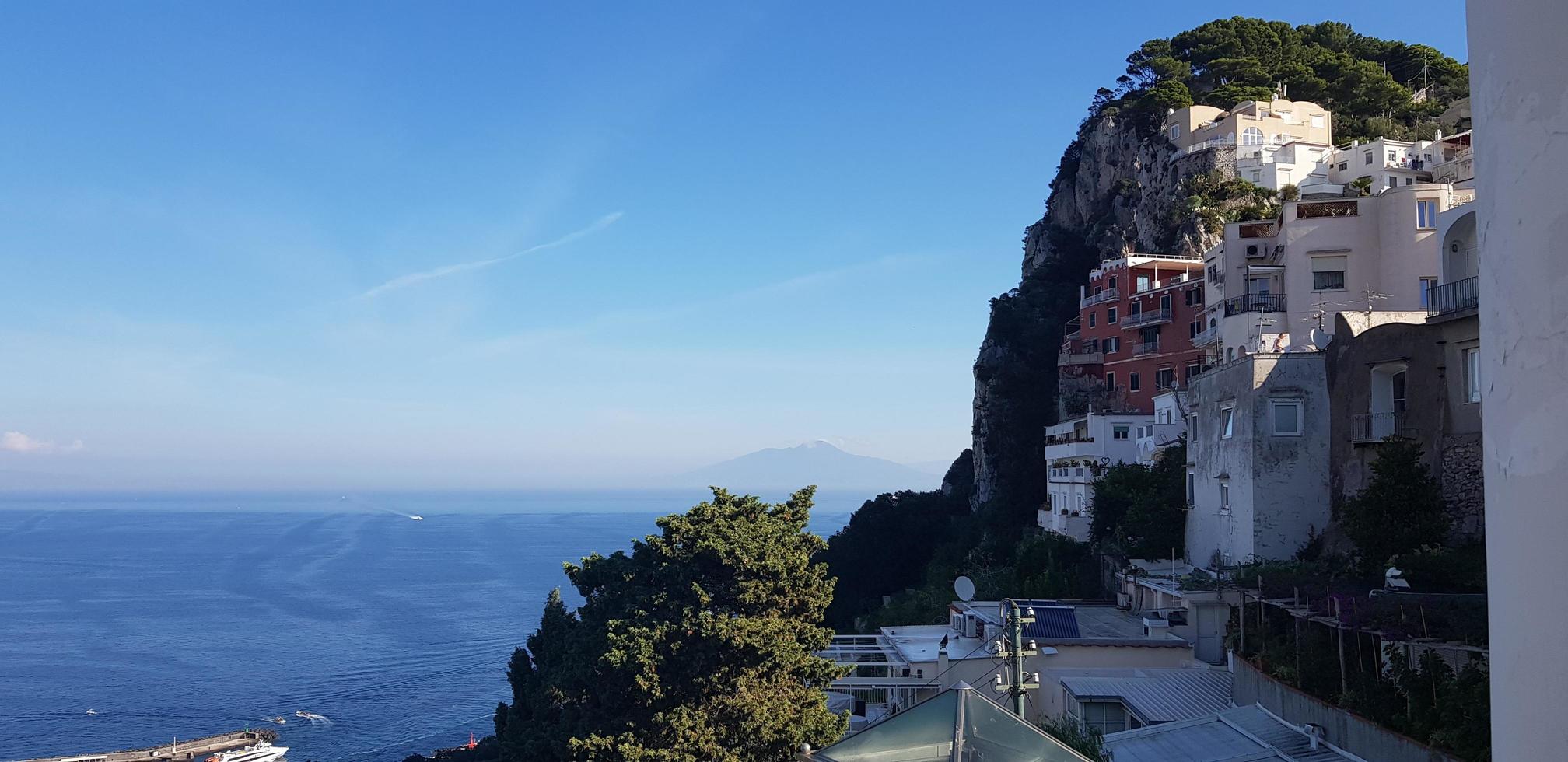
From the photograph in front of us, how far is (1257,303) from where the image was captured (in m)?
35.2

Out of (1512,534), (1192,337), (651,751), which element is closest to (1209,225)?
(1192,337)

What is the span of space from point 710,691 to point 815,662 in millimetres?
1944

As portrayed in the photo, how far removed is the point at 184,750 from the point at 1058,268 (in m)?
45.5

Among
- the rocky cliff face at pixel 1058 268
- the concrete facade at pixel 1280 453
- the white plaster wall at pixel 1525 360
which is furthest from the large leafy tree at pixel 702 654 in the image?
the rocky cliff face at pixel 1058 268

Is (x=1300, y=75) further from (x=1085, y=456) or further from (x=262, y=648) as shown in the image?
(x=262, y=648)

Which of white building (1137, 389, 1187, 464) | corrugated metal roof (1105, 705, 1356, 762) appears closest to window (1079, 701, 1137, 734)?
corrugated metal roof (1105, 705, 1356, 762)

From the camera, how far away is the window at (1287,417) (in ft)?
73.6

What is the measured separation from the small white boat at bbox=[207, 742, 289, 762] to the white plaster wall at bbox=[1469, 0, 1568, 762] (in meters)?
52.2

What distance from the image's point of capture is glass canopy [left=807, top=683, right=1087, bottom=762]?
15.4 feet

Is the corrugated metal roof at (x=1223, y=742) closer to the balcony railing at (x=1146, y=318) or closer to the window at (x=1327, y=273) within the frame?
the window at (x=1327, y=273)

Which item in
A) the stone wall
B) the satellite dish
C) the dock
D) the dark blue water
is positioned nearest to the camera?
the stone wall

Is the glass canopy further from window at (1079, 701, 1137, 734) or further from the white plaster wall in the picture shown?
window at (1079, 701, 1137, 734)

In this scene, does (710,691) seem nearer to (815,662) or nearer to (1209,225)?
(815,662)

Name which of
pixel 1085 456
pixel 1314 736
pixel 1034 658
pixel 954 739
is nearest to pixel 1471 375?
pixel 1314 736
